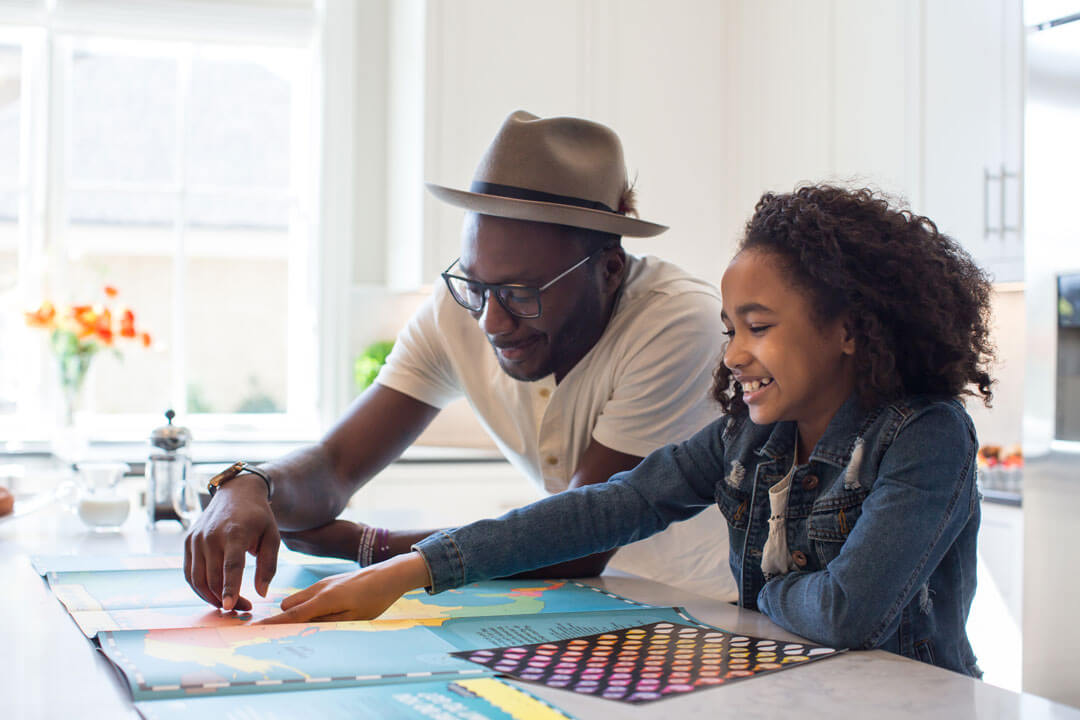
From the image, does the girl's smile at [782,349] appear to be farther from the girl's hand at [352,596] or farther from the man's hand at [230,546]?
the man's hand at [230,546]

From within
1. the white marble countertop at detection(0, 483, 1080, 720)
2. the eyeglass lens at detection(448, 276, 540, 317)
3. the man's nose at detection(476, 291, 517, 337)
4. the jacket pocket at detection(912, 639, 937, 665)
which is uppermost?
the eyeglass lens at detection(448, 276, 540, 317)

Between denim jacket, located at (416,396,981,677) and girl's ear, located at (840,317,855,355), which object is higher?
girl's ear, located at (840,317,855,355)

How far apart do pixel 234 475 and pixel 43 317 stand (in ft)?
8.21

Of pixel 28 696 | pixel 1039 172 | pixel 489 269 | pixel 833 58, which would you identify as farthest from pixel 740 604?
pixel 833 58

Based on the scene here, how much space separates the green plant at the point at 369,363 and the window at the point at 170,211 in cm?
31

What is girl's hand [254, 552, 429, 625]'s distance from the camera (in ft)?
3.32

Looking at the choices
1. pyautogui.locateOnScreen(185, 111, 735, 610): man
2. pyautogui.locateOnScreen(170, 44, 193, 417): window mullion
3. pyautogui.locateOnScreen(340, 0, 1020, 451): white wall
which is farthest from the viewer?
pyautogui.locateOnScreen(170, 44, 193, 417): window mullion

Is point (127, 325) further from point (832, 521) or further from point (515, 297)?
point (832, 521)

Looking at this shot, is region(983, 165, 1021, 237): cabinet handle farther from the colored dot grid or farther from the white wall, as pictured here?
the colored dot grid

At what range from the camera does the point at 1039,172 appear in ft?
6.71

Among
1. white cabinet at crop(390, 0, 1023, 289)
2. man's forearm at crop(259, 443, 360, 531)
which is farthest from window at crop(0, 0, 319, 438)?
man's forearm at crop(259, 443, 360, 531)

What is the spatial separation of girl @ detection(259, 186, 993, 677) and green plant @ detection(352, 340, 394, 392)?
2736mm

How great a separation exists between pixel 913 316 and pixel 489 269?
601 millimetres

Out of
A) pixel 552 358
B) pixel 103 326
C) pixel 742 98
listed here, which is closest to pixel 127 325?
pixel 103 326
